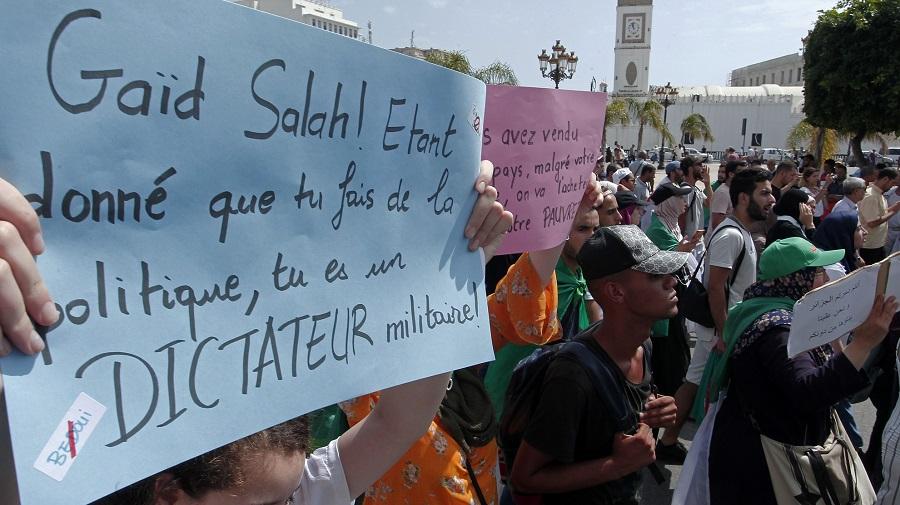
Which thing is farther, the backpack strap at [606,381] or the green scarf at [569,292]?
the green scarf at [569,292]

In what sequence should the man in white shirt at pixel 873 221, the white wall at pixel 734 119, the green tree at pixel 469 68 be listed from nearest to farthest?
the man in white shirt at pixel 873 221 → the green tree at pixel 469 68 → the white wall at pixel 734 119

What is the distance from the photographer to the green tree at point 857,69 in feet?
74.2

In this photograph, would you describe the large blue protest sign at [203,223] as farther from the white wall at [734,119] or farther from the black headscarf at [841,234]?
the white wall at [734,119]

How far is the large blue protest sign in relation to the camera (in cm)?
82

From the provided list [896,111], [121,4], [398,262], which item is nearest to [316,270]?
[398,262]

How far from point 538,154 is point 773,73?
12830cm

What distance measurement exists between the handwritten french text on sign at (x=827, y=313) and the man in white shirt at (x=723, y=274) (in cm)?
192

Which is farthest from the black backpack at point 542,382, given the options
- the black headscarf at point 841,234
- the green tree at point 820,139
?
the green tree at point 820,139

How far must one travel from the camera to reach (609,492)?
2258 millimetres

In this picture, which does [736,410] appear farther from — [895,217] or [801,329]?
[895,217]

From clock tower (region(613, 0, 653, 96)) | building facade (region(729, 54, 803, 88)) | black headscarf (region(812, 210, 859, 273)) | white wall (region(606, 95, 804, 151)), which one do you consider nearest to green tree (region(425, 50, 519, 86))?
black headscarf (region(812, 210, 859, 273))

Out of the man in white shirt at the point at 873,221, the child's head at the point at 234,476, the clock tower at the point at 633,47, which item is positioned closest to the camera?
the child's head at the point at 234,476

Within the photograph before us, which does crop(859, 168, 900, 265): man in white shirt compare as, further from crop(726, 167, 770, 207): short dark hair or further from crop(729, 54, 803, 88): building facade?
crop(729, 54, 803, 88): building facade

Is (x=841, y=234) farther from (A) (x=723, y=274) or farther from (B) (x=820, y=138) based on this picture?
(B) (x=820, y=138)
